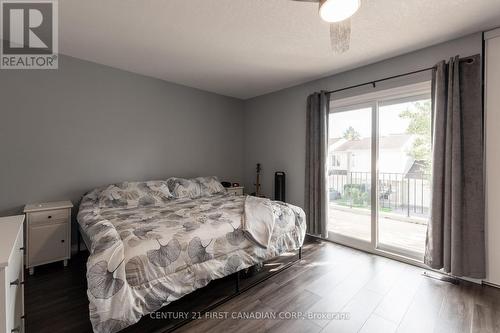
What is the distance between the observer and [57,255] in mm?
2582

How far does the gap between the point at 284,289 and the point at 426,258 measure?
1.66 m

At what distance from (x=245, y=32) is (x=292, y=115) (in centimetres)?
193

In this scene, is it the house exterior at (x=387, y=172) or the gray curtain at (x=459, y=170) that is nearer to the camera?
the gray curtain at (x=459, y=170)

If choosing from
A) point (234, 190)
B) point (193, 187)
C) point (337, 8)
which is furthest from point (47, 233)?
point (337, 8)

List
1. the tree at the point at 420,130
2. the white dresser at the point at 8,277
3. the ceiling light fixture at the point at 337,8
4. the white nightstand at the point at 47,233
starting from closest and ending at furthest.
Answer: the white dresser at the point at 8,277, the ceiling light fixture at the point at 337,8, the white nightstand at the point at 47,233, the tree at the point at 420,130

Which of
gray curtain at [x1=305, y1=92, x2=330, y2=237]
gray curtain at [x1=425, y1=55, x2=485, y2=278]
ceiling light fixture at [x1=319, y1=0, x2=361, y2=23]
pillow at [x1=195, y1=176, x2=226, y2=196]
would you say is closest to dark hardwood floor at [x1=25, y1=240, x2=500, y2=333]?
gray curtain at [x1=425, y1=55, x2=485, y2=278]

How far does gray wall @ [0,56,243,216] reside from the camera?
8.62ft

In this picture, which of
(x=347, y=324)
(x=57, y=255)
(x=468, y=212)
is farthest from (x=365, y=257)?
(x=57, y=255)

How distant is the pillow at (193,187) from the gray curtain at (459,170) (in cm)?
291

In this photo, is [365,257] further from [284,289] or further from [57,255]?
[57,255]

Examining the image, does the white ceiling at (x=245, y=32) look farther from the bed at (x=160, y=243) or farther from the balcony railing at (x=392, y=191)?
the bed at (x=160, y=243)

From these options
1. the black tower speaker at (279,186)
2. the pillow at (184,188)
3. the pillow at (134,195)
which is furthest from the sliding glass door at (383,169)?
the pillow at (134,195)

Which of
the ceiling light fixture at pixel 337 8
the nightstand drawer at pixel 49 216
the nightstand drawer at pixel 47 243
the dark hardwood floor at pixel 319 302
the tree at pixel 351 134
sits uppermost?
the ceiling light fixture at pixel 337 8

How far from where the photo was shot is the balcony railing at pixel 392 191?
2.91 m
